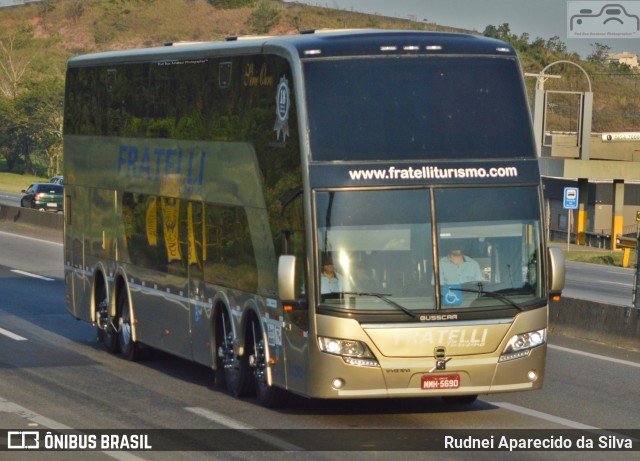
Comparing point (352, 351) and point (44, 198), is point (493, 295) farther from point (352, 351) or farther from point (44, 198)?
point (44, 198)

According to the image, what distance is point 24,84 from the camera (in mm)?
127188

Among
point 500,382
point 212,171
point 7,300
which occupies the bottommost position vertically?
point 7,300

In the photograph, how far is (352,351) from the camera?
12.5 m

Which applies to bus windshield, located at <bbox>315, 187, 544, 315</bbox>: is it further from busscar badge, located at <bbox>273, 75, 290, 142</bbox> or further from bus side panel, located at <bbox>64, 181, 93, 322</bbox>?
bus side panel, located at <bbox>64, 181, 93, 322</bbox>

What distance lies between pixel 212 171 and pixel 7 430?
151 inches

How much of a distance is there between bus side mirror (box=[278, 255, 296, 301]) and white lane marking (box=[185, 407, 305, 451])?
123cm

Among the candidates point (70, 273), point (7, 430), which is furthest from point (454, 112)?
point (70, 273)

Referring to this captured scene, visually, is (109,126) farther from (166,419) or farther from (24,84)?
(24,84)

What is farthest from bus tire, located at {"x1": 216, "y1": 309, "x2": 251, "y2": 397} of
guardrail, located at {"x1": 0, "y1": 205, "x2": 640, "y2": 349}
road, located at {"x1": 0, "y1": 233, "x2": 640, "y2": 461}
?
guardrail, located at {"x1": 0, "y1": 205, "x2": 640, "y2": 349}

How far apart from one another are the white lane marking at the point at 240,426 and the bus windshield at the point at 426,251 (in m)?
1.30

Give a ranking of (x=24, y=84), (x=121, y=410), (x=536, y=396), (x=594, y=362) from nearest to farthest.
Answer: (x=121, y=410), (x=536, y=396), (x=594, y=362), (x=24, y=84)

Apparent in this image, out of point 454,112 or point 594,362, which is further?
point 594,362

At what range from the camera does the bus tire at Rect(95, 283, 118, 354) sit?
18781 millimetres

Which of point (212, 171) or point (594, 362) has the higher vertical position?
point (212, 171)
